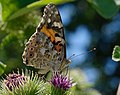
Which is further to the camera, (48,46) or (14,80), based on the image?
(48,46)

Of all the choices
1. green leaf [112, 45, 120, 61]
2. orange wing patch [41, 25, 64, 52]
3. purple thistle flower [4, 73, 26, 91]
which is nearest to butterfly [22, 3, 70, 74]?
orange wing patch [41, 25, 64, 52]

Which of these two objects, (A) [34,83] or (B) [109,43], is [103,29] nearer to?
(B) [109,43]

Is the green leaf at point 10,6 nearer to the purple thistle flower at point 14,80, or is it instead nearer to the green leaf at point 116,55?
the purple thistle flower at point 14,80

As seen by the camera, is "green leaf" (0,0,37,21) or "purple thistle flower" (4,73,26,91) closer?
"purple thistle flower" (4,73,26,91)

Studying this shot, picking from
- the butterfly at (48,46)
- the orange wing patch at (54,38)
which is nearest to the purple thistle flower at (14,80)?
the butterfly at (48,46)

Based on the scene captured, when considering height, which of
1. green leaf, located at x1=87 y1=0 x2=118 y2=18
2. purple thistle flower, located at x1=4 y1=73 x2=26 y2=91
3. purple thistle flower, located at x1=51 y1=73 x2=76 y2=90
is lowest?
purple thistle flower, located at x1=51 y1=73 x2=76 y2=90

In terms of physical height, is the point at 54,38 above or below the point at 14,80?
above

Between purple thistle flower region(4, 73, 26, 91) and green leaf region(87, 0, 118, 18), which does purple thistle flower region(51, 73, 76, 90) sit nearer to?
purple thistle flower region(4, 73, 26, 91)

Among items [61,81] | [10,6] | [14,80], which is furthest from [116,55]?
[10,6]

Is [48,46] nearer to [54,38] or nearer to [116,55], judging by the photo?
[54,38]
